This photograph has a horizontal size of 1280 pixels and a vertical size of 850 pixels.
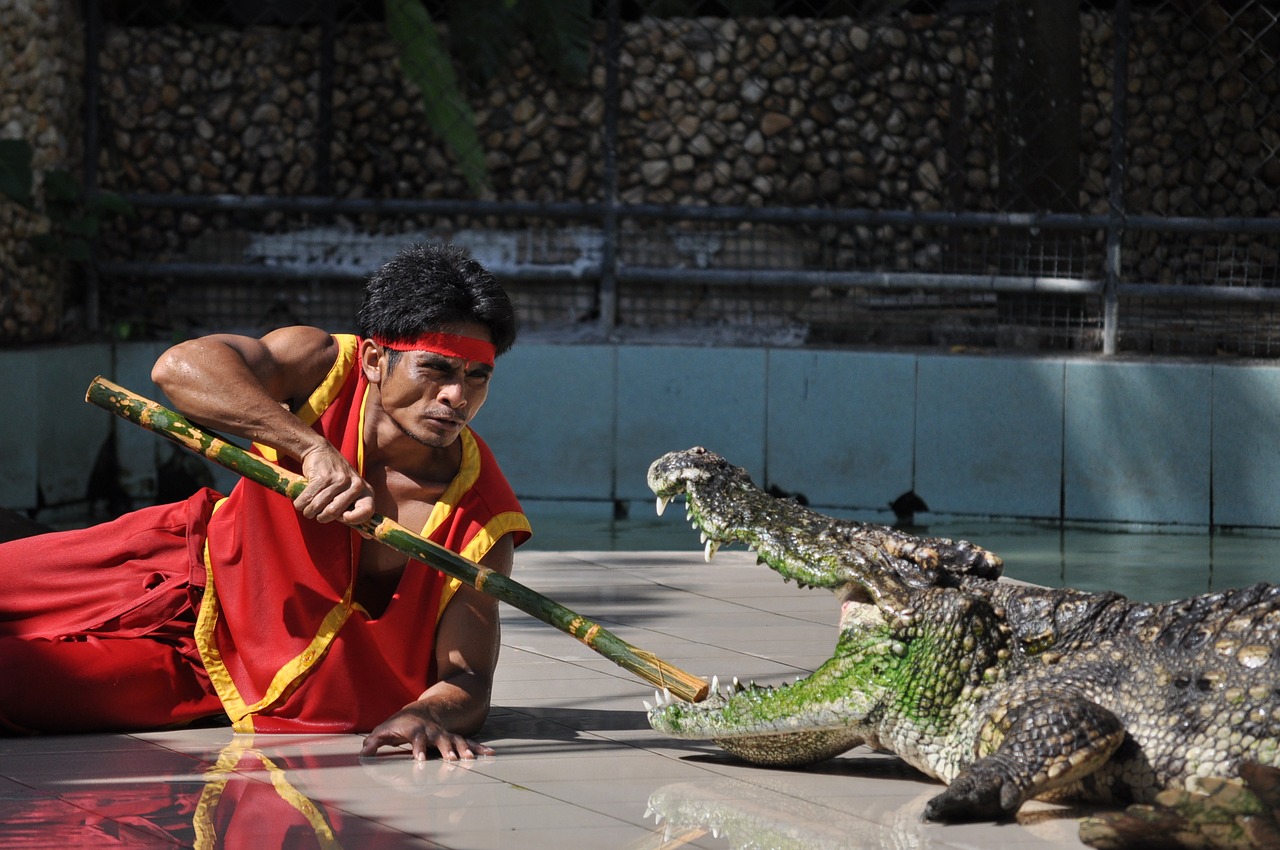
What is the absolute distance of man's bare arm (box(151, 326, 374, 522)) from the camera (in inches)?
129

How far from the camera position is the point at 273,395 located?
141 inches

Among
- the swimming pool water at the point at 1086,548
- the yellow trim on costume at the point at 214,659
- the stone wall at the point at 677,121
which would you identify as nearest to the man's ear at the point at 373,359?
the yellow trim on costume at the point at 214,659

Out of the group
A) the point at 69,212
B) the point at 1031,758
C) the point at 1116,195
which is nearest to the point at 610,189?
the point at 1116,195

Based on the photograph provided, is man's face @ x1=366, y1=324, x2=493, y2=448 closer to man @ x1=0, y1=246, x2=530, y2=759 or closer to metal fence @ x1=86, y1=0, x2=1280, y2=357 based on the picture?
man @ x1=0, y1=246, x2=530, y2=759

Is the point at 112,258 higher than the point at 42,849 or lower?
higher

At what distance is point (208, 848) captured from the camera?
8.92 feet

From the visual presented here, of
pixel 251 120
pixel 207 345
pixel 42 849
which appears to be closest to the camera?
pixel 42 849

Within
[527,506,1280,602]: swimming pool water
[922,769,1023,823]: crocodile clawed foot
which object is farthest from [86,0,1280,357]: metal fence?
[922,769,1023,823]: crocodile clawed foot

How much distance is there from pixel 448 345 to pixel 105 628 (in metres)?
1.07

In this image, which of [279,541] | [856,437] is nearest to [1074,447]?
[856,437]

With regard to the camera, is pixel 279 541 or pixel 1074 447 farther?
pixel 1074 447

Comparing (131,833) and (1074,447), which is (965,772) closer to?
(131,833)

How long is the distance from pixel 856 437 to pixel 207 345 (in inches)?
205

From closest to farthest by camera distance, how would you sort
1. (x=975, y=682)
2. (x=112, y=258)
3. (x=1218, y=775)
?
1. (x=1218, y=775)
2. (x=975, y=682)
3. (x=112, y=258)
